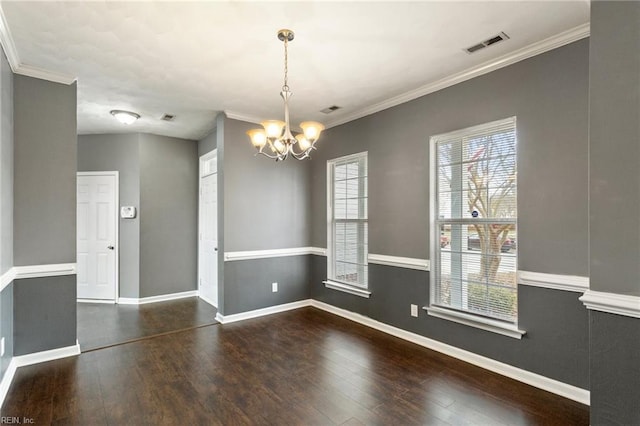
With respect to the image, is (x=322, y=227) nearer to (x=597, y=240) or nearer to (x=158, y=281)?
(x=158, y=281)

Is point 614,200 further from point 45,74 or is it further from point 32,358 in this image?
point 32,358

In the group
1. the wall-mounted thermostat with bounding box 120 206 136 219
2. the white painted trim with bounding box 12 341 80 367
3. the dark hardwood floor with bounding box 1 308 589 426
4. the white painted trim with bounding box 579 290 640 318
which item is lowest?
the dark hardwood floor with bounding box 1 308 589 426

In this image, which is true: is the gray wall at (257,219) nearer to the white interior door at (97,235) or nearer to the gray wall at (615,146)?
the white interior door at (97,235)

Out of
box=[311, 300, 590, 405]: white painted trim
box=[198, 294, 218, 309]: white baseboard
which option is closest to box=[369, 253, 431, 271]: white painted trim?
box=[311, 300, 590, 405]: white painted trim

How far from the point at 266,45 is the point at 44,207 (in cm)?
262

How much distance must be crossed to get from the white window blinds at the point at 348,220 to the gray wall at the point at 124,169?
10.3ft

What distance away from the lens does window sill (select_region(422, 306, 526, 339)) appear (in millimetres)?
2619

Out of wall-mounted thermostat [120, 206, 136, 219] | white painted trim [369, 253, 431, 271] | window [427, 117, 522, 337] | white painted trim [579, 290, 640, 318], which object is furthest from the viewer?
wall-mounted thermostat [120, 206, 136, 219]

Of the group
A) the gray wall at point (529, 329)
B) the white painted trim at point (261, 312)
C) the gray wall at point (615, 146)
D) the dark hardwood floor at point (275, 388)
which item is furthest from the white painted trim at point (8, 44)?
the gray wall at point (529, 329)

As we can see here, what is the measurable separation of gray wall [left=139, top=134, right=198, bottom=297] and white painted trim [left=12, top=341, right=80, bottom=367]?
1941mm

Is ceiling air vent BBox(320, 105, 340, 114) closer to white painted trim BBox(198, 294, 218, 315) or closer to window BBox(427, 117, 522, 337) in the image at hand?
window BBox(427, 117, 522, 337)

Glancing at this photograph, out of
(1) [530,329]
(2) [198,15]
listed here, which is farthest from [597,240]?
(2) [198,15]

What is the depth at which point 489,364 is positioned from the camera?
9.11 feet

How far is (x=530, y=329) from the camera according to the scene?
2.54m
